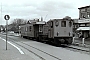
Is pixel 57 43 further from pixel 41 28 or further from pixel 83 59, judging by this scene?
pixel 83 59

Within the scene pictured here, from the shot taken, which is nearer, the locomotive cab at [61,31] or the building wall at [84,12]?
the locomotive cab at [61,31]

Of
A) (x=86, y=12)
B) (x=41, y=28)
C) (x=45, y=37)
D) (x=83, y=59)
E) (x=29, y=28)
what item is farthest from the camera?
(x=86, y=12)

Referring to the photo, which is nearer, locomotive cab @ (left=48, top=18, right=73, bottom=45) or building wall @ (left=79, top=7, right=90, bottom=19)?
locomotive cab @ (left=48, top=18, right=73, bottom=45)

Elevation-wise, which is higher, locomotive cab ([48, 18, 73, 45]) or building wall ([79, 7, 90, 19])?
building wall ([79, 7, 90, 19])

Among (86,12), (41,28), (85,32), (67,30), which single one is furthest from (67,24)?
(86,12)

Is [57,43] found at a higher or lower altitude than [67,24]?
lower

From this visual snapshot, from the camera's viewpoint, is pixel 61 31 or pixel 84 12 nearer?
pixel 61 31

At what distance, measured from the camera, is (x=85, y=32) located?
166 ft

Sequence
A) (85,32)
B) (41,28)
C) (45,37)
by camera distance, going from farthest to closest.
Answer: (85,32)
(41,28)
(45,37)

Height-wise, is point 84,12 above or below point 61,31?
above

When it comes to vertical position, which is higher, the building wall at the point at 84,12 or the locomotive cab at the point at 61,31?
the building wall at the point at 84,12

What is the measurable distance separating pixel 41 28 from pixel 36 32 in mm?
1397

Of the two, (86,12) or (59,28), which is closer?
(59,28)

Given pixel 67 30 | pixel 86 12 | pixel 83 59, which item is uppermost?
pixel 86 12
